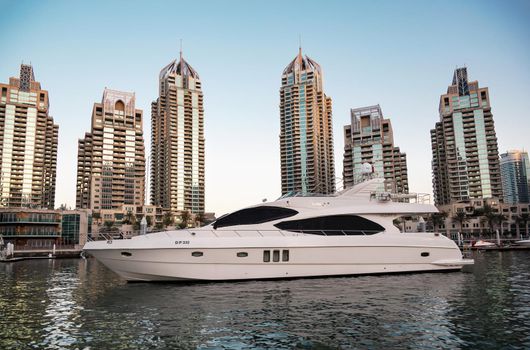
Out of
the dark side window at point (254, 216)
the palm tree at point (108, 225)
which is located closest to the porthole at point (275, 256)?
the dark side window at point (254, 216)

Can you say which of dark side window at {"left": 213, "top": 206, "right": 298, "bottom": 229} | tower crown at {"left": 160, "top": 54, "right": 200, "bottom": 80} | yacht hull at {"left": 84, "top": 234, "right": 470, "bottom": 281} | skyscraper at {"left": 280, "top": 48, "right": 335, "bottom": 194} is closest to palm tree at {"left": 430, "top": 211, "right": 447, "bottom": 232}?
skyscraper at {"left": 280, "top": 48, "right": 335, "bottom": 194}

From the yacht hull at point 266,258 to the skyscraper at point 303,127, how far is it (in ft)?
362

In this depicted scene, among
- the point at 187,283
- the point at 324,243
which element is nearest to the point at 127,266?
the point at 187,283

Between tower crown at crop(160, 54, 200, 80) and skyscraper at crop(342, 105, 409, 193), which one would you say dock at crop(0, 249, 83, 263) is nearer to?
skyscraper at crop(342, 105, 409, 193)

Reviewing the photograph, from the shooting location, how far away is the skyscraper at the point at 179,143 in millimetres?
127188

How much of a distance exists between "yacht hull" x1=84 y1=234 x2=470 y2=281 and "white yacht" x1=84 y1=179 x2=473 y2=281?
0.12 feet

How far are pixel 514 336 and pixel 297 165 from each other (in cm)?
12578

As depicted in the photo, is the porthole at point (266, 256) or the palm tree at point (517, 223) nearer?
the porthole at point (266, 256)

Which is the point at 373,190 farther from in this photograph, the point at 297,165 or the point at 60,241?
the point at 297,165

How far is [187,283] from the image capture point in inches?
658

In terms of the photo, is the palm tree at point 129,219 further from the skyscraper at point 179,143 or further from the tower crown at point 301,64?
the tower crown at point 301,64

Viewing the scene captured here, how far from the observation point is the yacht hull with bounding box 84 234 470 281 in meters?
16.5

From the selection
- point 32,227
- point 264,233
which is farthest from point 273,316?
point 32,227

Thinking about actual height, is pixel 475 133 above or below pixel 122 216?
above
